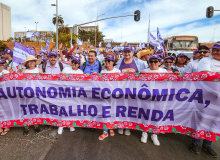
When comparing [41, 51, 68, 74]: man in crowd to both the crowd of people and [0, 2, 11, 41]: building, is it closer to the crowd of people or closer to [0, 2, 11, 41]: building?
the crowd of people

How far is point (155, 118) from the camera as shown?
3.13 metres

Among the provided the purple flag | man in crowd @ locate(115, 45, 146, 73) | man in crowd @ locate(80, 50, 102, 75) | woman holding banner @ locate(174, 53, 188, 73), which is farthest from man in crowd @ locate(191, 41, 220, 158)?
the purple flag

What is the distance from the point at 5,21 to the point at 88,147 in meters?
94.6

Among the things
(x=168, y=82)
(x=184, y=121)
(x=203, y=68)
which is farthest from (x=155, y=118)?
(x=203, y=68)

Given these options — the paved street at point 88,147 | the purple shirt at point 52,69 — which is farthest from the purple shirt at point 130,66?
the purple shirt at point 52,69

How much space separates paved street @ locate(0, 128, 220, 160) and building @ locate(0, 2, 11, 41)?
8821 centimetres

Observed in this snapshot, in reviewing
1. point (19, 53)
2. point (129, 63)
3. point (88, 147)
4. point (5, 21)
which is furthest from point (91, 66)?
point (5, 21)

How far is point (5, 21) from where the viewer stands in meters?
75.2

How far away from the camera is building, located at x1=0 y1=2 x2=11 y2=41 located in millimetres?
72000

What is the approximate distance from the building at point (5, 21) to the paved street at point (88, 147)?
88.2 metres

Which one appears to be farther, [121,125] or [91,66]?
[91,66]

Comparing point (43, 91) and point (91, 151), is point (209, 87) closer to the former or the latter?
point (91, 151)

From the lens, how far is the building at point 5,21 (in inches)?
2835

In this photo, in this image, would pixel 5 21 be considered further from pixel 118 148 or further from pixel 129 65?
pixel 118 148
